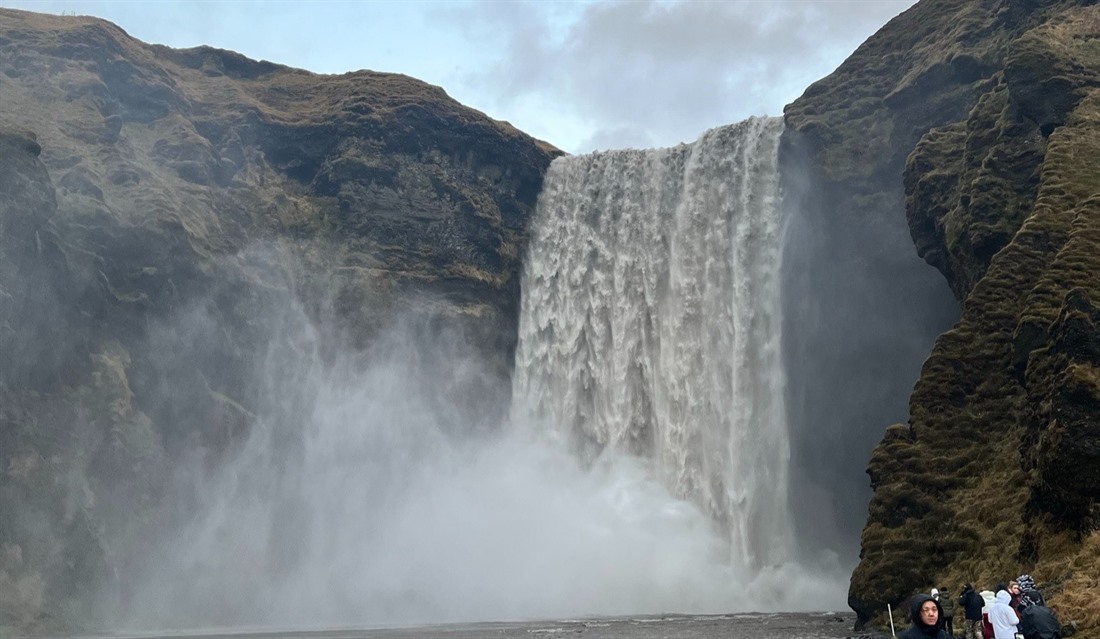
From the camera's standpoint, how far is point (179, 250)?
219 ft

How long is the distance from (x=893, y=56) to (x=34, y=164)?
49.5 metres

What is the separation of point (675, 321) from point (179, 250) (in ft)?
102

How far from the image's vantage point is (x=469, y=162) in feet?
266

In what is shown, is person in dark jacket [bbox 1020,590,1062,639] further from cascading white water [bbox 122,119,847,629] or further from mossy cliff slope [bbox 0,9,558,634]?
mossy cliff slope [bbox 0,9,558,634]

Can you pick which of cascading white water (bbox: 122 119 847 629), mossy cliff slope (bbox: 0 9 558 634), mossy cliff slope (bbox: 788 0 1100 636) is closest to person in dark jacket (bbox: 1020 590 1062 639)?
mossy cliff slope (bbox: 788 0 1100 636)

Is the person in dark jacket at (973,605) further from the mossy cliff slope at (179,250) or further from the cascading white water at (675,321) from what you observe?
the mossy cliff slope at (179,250)

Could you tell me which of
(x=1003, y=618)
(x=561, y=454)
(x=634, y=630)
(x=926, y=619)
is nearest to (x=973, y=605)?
(x=1003, y=618)

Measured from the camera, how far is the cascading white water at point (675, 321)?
6072cm

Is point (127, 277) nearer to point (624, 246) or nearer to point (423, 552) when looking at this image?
point (423, 552)

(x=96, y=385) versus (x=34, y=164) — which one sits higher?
(x=34, y=164)

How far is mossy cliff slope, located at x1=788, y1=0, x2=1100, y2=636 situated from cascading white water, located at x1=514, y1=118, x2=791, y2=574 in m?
12.2

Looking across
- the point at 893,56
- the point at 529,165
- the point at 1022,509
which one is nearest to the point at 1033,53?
the point at 893,56

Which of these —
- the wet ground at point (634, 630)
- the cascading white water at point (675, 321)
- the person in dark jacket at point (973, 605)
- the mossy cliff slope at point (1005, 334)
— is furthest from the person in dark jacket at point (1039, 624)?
the cascading white water at point (675, 321)

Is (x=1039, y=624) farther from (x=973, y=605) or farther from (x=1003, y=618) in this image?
(x=973, y=605)
